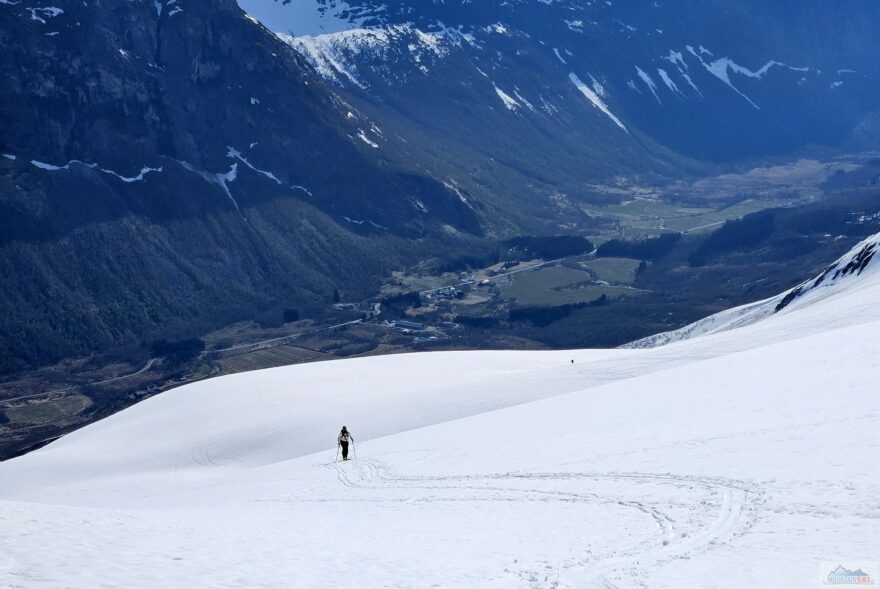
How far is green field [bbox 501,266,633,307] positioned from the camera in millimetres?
173500

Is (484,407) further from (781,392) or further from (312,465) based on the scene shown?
(781,392)

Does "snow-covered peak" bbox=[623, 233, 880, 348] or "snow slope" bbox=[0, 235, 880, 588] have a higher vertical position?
"snow-covered peak" bbox=[623, 233, 880, 348]

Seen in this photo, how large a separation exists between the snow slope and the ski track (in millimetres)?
82

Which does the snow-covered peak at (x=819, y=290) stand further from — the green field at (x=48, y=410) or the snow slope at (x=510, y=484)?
the green field at (x=48, y=410)

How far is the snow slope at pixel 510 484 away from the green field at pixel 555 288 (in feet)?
375

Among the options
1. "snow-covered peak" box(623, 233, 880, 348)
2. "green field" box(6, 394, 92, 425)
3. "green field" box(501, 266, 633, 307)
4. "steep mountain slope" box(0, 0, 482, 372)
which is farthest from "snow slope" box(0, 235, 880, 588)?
"green field" box(501, 266, 633, 307)

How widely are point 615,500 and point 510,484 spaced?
5.10 meters

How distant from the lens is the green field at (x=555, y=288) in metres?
174

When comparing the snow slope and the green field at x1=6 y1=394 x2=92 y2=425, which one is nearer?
the snow slope

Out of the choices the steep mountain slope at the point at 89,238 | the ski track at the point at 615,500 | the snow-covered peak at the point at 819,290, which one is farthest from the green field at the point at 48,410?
the ski track at the point at 615,500

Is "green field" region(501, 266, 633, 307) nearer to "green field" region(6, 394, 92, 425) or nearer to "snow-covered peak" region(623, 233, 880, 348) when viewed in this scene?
"snow-covered peak" region(623, 233, 880, 348)

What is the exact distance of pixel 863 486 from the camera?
74.0 ft

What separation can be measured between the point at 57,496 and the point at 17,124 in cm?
15757

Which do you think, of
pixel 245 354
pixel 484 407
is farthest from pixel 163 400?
pixel 245 354
